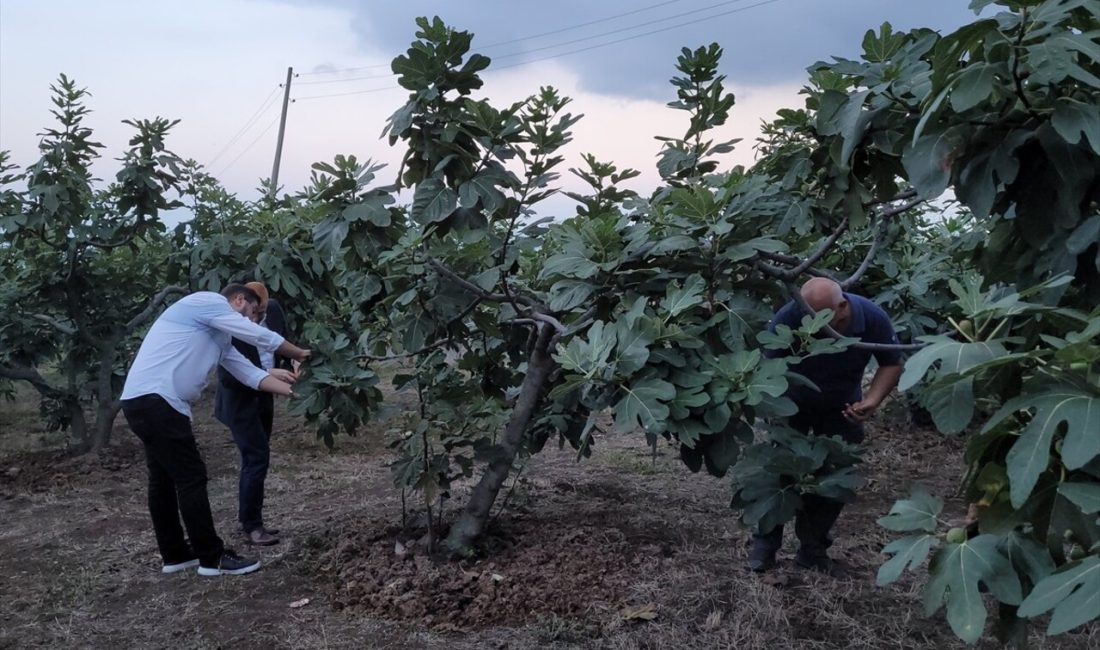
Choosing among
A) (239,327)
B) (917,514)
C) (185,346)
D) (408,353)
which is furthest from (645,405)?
(185,346)

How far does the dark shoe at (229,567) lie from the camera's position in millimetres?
4770

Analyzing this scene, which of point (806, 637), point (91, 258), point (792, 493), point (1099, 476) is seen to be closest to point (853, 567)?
point (806, 637)

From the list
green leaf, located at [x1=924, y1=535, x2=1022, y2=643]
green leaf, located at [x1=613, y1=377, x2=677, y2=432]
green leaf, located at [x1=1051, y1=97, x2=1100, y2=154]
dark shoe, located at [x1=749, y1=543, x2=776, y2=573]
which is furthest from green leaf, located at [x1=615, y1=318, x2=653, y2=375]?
dark shoe, located at [x1=749, y1=543, x2=776, y2=573]

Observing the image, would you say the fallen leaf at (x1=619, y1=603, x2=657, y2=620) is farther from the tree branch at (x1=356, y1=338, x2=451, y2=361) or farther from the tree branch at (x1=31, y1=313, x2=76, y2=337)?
the tree branch at (x1=31, y1=313, x2=76, y2=337)

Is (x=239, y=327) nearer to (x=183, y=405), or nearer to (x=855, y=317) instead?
(x=183, y=405)

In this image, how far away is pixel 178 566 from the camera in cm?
490

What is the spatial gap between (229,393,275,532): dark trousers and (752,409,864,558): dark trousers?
280 centimetres

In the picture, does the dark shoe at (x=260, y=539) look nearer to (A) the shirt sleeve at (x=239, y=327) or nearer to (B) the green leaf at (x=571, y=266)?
(A) the shirt sleeve at (x=239, y=327)

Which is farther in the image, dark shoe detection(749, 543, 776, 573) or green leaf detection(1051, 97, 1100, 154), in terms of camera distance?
dark shoe detection(749, 543, 776, 573)

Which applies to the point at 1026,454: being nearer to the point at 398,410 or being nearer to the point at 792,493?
the point at 792,493

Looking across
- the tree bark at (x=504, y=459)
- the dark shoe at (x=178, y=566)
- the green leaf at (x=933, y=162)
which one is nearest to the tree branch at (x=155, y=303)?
the dark shoe at (x=178, y=566)

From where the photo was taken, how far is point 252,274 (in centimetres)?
693

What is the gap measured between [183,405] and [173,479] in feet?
1.27

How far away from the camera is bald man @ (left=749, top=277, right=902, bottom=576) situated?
168 inches
